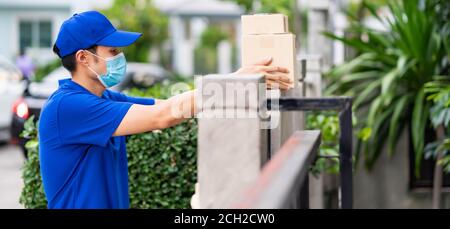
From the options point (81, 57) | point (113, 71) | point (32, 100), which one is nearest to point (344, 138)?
point (113, 71)

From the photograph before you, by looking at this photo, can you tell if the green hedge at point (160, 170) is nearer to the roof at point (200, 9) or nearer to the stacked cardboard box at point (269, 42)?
the stacked cardboard box at point (269, 42)

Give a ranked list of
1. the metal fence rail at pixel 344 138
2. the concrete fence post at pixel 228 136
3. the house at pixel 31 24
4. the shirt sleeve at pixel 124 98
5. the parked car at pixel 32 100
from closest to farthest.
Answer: the concrete fence post at pixel 228 136 → the shirt sleeve at pixel 124 98 → the metal fence rail at pixel 344 138 → the parked car at pixel 32 100 → the house at pixel 31 24

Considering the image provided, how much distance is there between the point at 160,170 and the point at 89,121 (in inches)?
72.5

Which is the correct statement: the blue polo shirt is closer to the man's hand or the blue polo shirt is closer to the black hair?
the black hair

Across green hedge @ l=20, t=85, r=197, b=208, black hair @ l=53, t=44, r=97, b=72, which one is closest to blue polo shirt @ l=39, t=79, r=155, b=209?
black hair @ l=53, t=44, r=97, b=72

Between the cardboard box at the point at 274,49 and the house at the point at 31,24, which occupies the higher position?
the house at the point at 31,24

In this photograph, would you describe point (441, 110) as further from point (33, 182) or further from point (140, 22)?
point (140, 22)

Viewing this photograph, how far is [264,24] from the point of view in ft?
13.1

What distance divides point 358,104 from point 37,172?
137 inches

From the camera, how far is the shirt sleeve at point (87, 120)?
12.4 feet

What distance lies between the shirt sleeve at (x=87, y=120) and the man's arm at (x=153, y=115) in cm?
3

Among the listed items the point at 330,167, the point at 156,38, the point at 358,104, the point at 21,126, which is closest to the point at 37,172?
the point at 330,167

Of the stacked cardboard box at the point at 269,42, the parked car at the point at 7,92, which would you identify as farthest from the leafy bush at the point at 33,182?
the parked car at the point at 7,92
